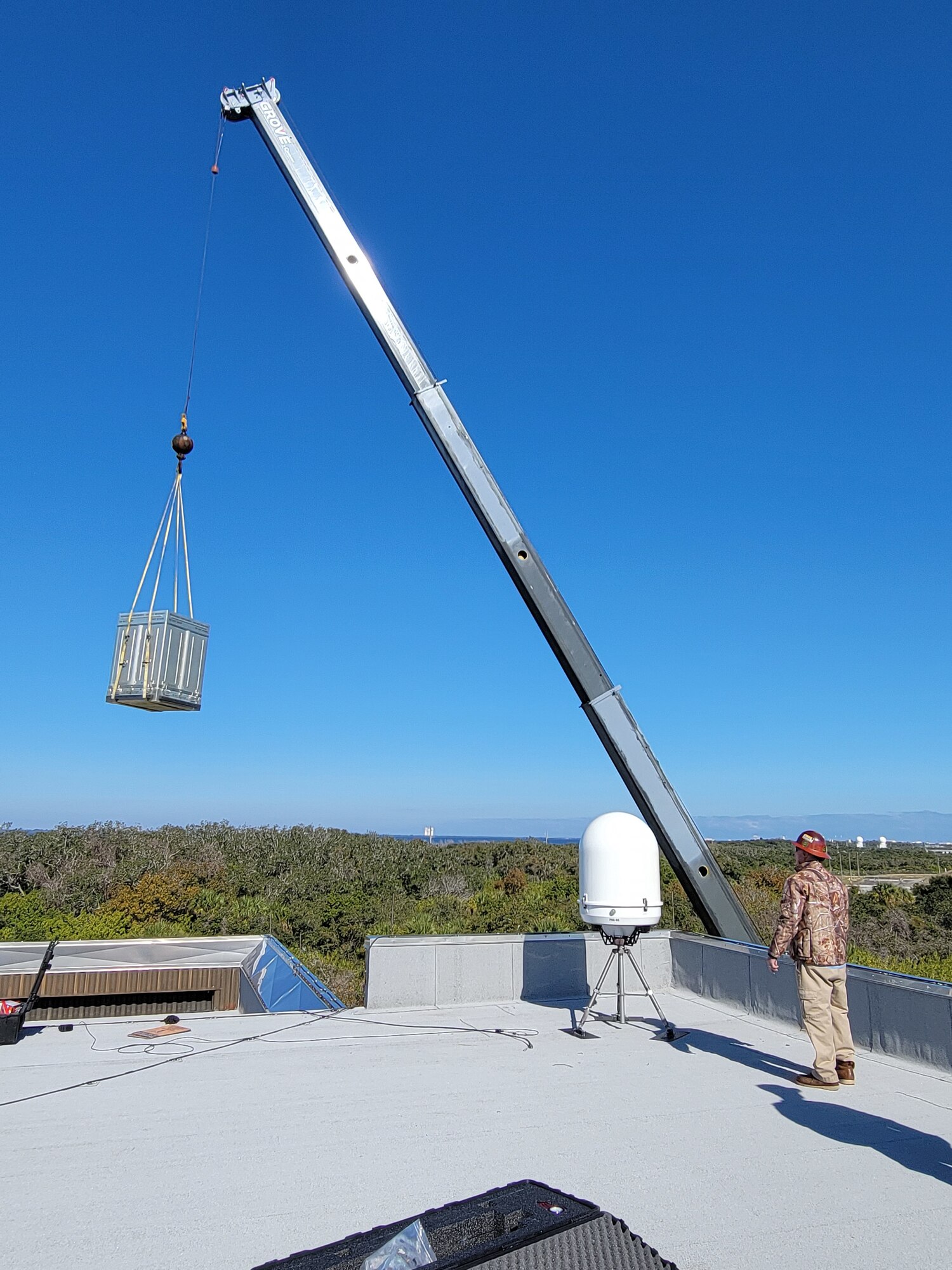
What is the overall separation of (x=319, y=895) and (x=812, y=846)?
20489mm

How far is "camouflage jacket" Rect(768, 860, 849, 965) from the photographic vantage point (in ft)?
16.7

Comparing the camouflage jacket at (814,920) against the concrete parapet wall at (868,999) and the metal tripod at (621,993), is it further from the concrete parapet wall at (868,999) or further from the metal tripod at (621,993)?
the metal tripod at (621,993)

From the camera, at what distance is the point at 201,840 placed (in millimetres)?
29828

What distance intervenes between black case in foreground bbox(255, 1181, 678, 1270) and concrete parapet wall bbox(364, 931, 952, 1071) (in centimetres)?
460

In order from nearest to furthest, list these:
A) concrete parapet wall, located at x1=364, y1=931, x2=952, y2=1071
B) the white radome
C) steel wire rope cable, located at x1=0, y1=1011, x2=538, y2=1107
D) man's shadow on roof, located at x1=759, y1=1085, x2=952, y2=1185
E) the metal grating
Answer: man's shadow on roof, located at x1=759, y1=1085, x2=952, y2=1185 < steel wire rope cable, located at x1=0, y1=1011, x2=538, y2=1107 < the white radome < concrete parapet wall, located at x1=364, y1=931, x2=952, y2=1071 < the metal grating

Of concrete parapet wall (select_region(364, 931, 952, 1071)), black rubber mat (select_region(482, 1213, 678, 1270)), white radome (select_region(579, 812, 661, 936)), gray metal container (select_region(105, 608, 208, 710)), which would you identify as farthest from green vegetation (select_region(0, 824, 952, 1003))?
black rubber mat (select_region(482, 1213, 678, 1270))

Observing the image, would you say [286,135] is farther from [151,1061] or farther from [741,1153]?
[741,1153]

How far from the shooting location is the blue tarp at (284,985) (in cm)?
848

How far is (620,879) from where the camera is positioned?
6.43 meters

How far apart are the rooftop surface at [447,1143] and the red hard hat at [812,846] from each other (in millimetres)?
1354

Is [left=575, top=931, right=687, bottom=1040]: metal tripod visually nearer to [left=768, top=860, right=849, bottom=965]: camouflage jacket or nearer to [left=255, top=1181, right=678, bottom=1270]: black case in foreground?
[left=768, top=860, right=849, bottom=965]: camouflage jacket

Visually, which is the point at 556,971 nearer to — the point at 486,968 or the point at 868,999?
the point at 486,968

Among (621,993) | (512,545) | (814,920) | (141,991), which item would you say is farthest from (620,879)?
(141,991)

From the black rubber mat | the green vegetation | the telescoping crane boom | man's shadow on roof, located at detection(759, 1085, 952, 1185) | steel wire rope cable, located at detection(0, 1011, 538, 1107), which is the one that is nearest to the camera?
the black rubber mat
